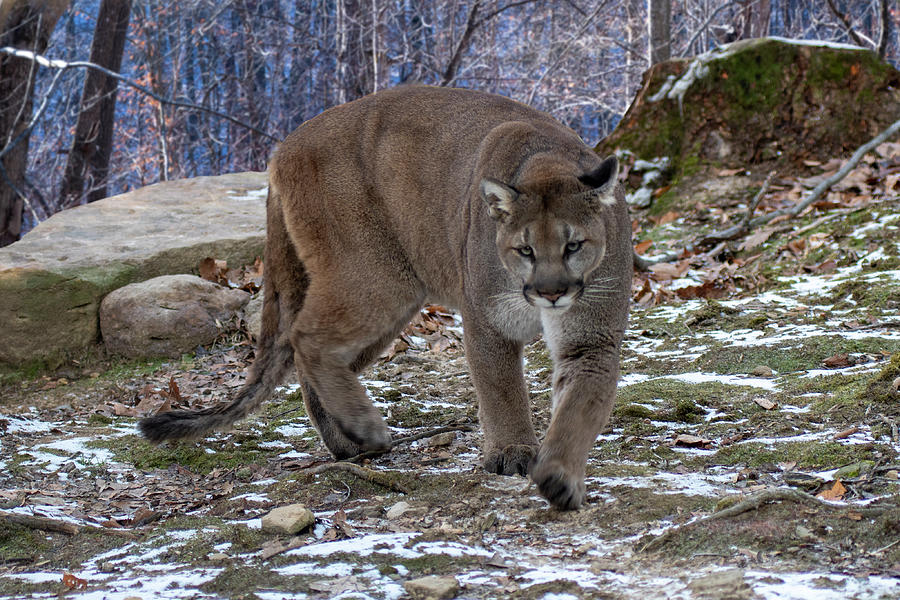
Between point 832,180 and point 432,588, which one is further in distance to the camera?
point 832,180

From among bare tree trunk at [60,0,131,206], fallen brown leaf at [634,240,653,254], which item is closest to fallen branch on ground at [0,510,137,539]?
fallen brown leaf at [634,240,653,254]

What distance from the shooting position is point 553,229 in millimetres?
3746

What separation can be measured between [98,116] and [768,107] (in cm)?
1113

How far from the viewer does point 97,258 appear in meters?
7.49

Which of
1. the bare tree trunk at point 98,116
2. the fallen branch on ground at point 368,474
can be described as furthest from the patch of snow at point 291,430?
the bare tree trunk at point 98,116

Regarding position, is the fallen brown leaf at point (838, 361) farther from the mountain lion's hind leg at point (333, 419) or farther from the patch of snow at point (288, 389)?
the patch of snow at point (288, 389)

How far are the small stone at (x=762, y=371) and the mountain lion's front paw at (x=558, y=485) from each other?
210 cm

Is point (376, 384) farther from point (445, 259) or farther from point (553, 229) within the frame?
point (553, 229)

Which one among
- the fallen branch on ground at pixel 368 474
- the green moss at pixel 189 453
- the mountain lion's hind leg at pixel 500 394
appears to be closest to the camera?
the fallen branch on ground at pixel 368 474

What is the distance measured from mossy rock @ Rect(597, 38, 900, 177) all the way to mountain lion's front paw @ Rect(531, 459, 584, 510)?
7.25 m

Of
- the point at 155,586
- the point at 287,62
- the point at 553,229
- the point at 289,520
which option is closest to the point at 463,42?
the point at 287,62

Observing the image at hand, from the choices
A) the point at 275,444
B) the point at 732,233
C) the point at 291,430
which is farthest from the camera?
the point at 732,233

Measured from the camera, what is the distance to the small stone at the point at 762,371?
16.3 ft

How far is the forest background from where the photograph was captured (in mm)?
15344
